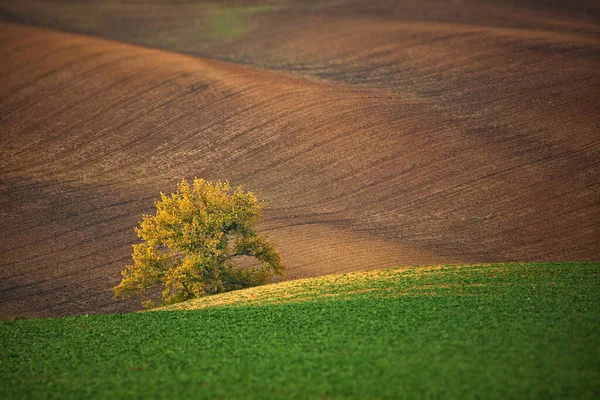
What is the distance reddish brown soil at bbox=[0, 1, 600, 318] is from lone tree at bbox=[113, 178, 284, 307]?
362 cm

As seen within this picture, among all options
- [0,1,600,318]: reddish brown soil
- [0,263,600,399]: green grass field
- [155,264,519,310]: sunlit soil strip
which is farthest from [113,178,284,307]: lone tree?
[0,1,600,318]: reddish brown soil

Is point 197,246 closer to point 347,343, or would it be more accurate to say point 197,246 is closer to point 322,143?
point 347,343

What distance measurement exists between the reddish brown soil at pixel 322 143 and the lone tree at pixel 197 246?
3621mm

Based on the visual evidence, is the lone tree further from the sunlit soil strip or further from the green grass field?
the green grass field

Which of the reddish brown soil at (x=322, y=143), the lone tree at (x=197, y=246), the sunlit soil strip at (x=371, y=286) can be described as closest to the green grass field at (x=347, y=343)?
the sunlit soil strip at (x=371, y=286)

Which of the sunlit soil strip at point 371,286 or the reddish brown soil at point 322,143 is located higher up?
the reddish brown soil at point 322,143

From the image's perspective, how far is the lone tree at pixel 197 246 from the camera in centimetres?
3088

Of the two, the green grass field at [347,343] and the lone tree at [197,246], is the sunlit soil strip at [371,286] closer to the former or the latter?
the green grass field at [347,343]

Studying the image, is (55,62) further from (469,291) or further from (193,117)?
(469,291)

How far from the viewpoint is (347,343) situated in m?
20.3

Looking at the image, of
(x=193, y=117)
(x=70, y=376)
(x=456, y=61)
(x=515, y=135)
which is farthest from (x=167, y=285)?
(x=456, y=61)

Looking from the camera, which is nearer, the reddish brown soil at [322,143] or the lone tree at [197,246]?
the lone tree at [197,246]

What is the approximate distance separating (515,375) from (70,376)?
1269 centimetres

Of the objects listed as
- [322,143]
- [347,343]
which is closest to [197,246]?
[347,343]
